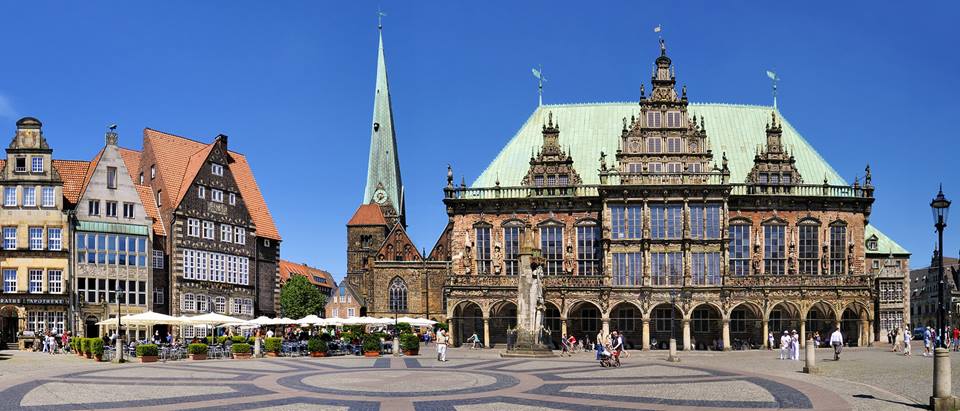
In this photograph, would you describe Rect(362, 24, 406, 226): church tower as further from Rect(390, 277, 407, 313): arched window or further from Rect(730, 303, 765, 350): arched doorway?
Rect(730, 303, 765, 350): arched doorway

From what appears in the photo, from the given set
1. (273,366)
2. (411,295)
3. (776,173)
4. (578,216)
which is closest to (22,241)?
(273,366)

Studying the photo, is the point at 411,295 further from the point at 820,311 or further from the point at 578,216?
the point at 820,311

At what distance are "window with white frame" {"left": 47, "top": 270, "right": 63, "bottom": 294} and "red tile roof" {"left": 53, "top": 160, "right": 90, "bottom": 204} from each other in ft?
15.6

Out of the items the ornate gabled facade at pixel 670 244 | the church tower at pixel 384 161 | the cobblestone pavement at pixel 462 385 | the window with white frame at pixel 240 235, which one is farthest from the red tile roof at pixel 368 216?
the cobblestone pavement at pixel 462 385

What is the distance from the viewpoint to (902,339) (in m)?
51.7

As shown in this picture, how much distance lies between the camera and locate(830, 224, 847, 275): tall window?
6562 centimetres

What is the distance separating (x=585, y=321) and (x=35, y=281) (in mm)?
35202

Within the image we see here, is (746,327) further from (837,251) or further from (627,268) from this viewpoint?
(627,268)

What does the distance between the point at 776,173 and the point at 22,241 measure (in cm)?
4931

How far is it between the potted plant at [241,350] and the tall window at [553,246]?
2457 centimetres

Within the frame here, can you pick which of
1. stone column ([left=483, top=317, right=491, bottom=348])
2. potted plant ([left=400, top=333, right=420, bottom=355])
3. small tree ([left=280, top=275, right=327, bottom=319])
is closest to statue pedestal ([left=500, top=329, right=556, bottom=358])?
potted plant ([left=400, top=333, right=420, bottom=355])

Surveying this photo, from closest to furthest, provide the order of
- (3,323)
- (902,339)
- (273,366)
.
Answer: (273,366)
(902,339)
(3,323)

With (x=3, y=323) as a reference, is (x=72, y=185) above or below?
above

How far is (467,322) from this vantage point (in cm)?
6819
